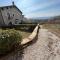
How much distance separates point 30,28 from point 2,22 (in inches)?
276

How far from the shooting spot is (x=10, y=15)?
1020 inches

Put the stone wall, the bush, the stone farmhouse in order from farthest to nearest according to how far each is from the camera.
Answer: the stone wall, the stone farmhouse, the bush

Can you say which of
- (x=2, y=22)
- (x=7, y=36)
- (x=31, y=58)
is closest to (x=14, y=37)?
(x=7, y=36)

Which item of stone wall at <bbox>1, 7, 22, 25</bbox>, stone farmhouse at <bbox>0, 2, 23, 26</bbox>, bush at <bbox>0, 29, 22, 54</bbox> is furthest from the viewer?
stone wall at <bbox>1, 7, 22, 25</bbox>

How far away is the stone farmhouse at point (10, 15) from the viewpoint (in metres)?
23.2

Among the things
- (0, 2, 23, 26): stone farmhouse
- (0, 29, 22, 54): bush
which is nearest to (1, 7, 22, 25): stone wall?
(0, 2, 23, 26): stone farmhouse

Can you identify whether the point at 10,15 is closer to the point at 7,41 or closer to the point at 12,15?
the point at 12,15

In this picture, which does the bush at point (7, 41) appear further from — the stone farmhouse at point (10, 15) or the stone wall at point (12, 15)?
the stone wall at point (12, 15)

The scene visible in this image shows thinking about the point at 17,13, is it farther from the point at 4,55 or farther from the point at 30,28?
the point at 4,55

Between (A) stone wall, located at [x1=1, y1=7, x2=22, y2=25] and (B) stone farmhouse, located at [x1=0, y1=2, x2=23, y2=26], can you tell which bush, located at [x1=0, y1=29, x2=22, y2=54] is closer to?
(B) stone farmhouse, located at [x1=0, y1=2, x2=23, y2=26]

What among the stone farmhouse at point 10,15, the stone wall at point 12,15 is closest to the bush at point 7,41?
the stone farmhouse at point 10,15

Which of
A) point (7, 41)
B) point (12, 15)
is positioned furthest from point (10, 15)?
point (7, 41)

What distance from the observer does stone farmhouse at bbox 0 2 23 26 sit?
23163 millimetres

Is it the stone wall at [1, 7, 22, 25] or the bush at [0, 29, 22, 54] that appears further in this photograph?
the stone wall at [1, 7, 22, 25]
